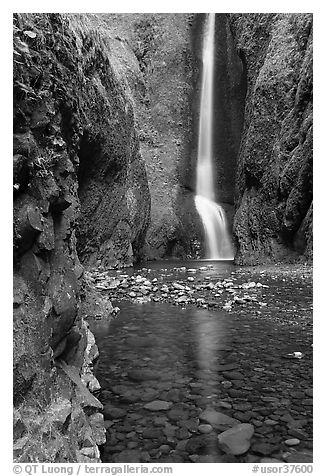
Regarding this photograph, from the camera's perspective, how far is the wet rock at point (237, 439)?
2607 mm

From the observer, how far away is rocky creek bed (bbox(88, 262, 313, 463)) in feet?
8.75

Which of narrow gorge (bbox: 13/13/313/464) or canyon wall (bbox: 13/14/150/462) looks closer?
canyon wall (bbox: 13/14/150/462)

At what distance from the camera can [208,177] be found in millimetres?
31047

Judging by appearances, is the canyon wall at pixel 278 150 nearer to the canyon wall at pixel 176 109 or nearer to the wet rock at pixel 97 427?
the canyon wall at pixel 176 109

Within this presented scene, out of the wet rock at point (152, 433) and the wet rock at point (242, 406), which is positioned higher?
the wet rock at point (242, 406)

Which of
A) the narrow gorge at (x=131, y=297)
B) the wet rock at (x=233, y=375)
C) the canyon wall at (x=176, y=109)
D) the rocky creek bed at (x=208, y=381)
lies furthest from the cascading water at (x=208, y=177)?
the wet rock at (x=233, y=375)

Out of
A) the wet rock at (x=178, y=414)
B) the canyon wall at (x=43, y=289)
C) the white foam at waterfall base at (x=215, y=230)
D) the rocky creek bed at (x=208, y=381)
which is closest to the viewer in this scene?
the canyon wall at (x=43, y=289)

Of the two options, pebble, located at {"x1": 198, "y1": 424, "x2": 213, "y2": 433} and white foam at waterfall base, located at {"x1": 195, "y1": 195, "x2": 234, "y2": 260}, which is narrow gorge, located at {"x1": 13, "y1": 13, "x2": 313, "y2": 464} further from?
white foam at waterfall base, located at {"x1": 195, "y1": 195, "x2": 234, "y2": 260}

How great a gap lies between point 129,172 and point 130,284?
11673 millimetres

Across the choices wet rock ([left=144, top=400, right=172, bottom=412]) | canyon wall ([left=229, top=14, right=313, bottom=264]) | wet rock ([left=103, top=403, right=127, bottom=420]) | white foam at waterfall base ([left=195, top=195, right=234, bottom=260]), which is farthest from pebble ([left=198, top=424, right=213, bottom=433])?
white foam at waterfall base ([left=195, top=195, right=234, bottom=260])

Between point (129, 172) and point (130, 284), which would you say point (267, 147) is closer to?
point (129, 172)

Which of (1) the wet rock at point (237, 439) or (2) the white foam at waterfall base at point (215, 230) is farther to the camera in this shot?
(2) the white foam at waterfall base at point (215, 230)

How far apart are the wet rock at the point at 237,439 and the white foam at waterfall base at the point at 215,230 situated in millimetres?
23220
